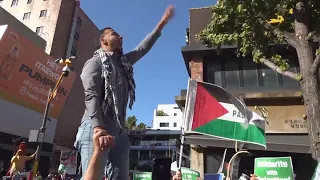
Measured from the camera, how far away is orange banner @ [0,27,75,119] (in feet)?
71.1

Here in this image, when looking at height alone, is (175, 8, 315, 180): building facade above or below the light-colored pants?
above

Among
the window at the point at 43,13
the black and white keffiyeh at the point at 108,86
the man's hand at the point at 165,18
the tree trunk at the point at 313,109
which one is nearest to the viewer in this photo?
the black and white keffiyeh at the point at 108,86

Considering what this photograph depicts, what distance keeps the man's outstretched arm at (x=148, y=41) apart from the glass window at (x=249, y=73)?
10.3 m

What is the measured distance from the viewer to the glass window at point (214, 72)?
13166mm

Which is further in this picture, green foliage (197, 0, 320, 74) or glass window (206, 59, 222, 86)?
glass window (206, 59, 222, 86)

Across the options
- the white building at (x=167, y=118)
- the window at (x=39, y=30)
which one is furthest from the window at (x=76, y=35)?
the white building at (x=167, y=118)

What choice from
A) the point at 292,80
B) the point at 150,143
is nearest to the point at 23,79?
the point at 292,80

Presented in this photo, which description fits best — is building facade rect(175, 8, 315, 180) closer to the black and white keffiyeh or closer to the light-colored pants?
the light-colored pants

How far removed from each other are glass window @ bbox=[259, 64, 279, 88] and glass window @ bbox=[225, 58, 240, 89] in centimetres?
109

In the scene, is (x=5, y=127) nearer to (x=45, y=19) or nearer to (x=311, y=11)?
Answer: (x=45, y=19)

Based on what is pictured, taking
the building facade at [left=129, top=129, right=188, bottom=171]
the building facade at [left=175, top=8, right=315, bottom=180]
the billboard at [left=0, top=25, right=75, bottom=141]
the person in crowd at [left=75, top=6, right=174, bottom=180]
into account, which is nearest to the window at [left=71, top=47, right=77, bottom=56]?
the billboard at [left=0, top=25, right=75, bottom=141]

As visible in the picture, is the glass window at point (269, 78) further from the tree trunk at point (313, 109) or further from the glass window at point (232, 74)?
the tree trunk at point (313, 109)

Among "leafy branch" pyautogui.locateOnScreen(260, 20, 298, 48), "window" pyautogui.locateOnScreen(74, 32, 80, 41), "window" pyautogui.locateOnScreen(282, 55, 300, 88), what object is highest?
"window" pyautogui.locateOnScreen(74, 32, 80, 41)

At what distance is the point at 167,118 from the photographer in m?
82.9
